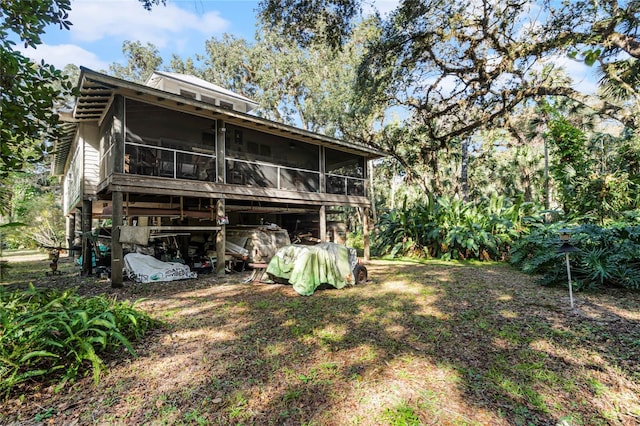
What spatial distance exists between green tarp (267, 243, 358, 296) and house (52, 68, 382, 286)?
2724 millimetres

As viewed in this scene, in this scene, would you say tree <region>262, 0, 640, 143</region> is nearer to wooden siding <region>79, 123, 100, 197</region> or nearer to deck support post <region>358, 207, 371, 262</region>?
deck support post <region>358, 207, 371, 262</region>

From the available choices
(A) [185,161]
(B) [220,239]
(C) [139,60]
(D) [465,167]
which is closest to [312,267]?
(B) [220,239]

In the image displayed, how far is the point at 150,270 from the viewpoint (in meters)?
8.67

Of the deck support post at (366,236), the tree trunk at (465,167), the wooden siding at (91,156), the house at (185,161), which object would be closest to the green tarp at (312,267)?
the house at (185,161)

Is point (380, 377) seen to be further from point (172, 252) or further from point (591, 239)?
point (172, 252)

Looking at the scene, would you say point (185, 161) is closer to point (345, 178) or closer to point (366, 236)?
point (345, 178)

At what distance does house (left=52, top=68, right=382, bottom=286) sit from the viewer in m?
7.91

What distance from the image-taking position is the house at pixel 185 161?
7.91m

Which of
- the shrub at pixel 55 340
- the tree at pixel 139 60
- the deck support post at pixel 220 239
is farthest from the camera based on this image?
the tree at pixel 139 60

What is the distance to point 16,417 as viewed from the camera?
8.49 ft

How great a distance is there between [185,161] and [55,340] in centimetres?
874

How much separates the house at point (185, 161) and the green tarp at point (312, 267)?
8.94ft

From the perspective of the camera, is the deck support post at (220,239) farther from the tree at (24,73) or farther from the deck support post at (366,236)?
the deck support post at (366,236)

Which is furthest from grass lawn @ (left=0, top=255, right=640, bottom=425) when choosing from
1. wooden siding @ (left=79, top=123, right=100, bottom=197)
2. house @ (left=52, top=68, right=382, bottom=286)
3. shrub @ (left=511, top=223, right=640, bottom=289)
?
wooden siding @ (left=79, top=123, right=100, bottom=197)
